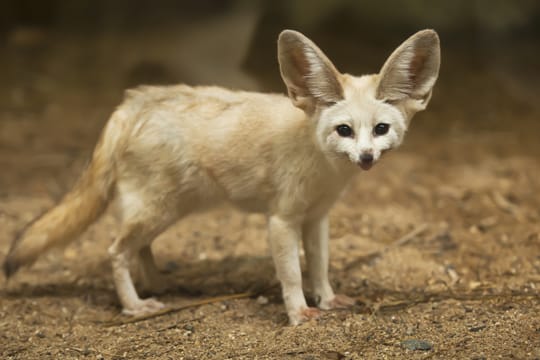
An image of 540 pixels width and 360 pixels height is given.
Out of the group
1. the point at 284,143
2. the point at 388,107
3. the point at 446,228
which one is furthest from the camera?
the point at 446,228

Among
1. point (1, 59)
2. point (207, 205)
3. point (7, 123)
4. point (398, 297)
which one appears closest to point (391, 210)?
point (398, 297)

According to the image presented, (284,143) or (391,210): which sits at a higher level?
(284,143)

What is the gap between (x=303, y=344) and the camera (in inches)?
120

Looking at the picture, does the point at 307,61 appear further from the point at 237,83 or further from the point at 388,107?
the point at 237,83

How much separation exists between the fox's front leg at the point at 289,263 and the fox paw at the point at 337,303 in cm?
17

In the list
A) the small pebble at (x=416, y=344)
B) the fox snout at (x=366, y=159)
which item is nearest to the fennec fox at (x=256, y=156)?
the fox snout at (x=366, y=159)

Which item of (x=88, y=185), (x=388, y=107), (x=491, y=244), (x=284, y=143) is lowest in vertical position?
(x=491, y=244)

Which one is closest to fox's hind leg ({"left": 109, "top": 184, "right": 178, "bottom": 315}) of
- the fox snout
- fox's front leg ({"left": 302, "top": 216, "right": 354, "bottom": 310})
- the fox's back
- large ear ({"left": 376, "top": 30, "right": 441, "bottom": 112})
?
the fox's back

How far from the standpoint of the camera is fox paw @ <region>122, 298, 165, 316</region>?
3666mm

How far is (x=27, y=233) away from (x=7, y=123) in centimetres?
337

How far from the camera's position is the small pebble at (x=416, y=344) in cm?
289

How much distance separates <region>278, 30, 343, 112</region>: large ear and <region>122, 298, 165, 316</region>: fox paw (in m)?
1.37

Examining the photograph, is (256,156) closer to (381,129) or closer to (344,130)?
(344,130)

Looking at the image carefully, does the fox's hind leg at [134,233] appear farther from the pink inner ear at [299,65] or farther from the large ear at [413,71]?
the large ear at [413,71]
